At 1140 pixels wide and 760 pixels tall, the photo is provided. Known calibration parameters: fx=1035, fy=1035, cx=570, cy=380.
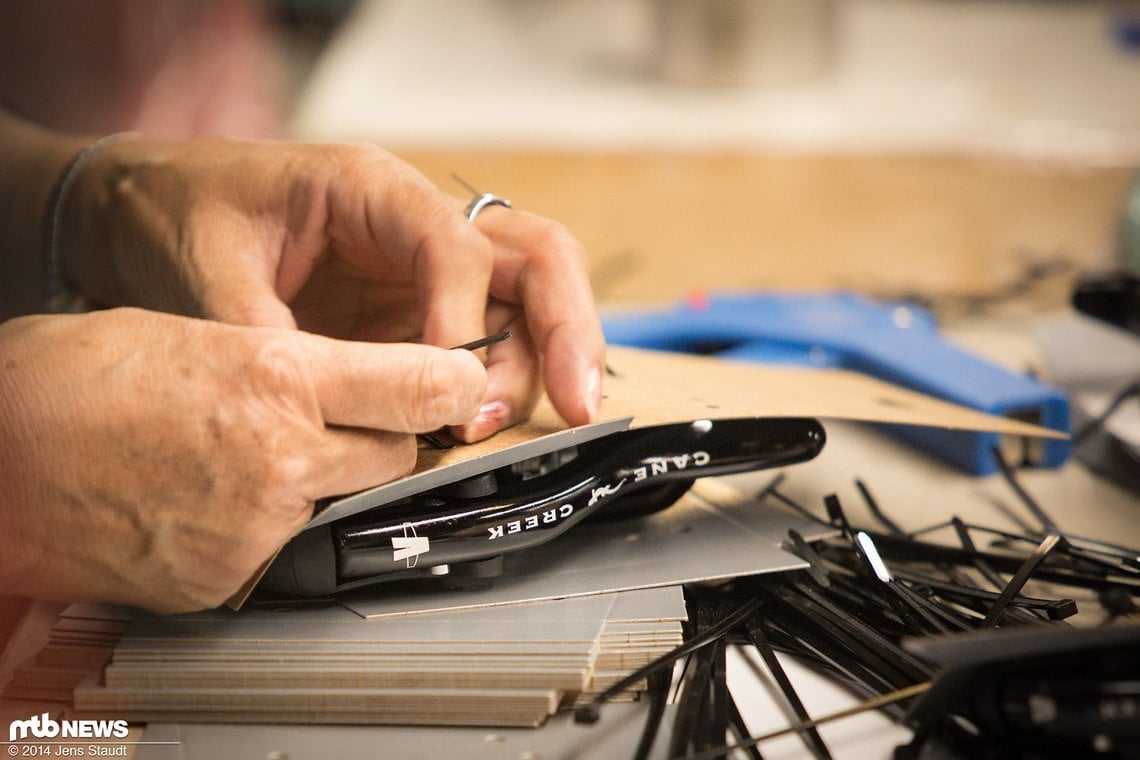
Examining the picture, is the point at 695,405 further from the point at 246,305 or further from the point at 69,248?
the point at 69,248

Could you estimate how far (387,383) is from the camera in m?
0.51

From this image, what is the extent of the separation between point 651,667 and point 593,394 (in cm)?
17

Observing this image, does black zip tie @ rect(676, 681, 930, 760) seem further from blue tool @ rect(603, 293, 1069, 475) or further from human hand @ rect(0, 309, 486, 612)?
blue tool @ rect(603, 293, 1069, 475)

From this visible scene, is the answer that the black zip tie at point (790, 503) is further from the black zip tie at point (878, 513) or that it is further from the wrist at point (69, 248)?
the wrist at point (69, 248)

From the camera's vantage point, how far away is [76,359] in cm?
49

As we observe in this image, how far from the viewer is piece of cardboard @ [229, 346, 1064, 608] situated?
22.4 inches

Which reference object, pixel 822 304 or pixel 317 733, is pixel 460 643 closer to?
pixel 317 733

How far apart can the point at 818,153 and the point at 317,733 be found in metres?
1.55

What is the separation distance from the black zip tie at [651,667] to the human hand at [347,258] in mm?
140

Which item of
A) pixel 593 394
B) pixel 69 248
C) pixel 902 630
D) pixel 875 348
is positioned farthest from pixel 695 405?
pixel 69 248

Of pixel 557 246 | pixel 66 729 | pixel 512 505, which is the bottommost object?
pixel 66 729

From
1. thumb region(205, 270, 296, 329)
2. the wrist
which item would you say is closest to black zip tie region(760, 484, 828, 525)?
thumb region(205, 270, 296, 329)

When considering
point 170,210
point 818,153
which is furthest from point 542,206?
point 170,210

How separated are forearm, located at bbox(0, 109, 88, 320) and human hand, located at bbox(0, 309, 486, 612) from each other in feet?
1.16
